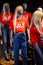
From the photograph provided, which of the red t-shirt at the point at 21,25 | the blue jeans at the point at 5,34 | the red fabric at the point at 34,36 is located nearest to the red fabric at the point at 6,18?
the blue jeans at the point at 5,34

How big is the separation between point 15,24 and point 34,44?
0.25m

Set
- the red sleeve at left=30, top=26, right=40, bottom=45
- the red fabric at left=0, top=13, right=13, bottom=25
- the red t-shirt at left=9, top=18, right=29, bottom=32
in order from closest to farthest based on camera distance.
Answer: the red sleeve at left=30, top=26, right=40, bottom=45 < the red t-shirt at left=9, top=18, right=29, bottom=32 < the red fabric at left=0, top=13, right=13, bottom=25

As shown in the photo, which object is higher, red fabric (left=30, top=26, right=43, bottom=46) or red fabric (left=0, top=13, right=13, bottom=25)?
red fabric (left=0, top=13, right=13, bottom=25)

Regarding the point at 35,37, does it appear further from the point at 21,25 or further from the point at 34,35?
the point at 21,25

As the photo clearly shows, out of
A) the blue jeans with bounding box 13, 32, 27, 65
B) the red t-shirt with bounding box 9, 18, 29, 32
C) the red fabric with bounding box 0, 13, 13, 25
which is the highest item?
the red fabric with bounding box 0, 13, 13, 25

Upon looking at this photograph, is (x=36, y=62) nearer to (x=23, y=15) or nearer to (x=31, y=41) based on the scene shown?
(x=31, y=41)

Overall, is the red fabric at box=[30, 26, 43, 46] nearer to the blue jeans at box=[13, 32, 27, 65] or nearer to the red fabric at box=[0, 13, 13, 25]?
the blue jeans at box=[13, 32, 27, 65]

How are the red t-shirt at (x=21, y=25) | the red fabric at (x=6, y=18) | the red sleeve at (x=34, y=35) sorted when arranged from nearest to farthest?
the red sleeve at (x=34, y=35) → the red t-shirt at (x=21, y=25) → the red fabric at (x=6, y=18)

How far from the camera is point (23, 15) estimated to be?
7.18 ft

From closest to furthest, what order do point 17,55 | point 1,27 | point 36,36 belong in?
point 36,36 < point 17,55 < point 1,27

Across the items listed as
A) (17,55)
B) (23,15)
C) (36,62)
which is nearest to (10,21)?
(23,15)

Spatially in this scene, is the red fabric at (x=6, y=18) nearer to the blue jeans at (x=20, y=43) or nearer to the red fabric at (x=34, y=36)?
the blue jeans at (x=20, y=43)

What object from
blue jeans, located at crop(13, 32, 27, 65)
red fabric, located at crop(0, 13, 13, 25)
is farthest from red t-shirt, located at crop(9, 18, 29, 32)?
red fabric, located at crop(0, 13, 13, 25)

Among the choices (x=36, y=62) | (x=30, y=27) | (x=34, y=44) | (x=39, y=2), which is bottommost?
(x=36, y=62)
